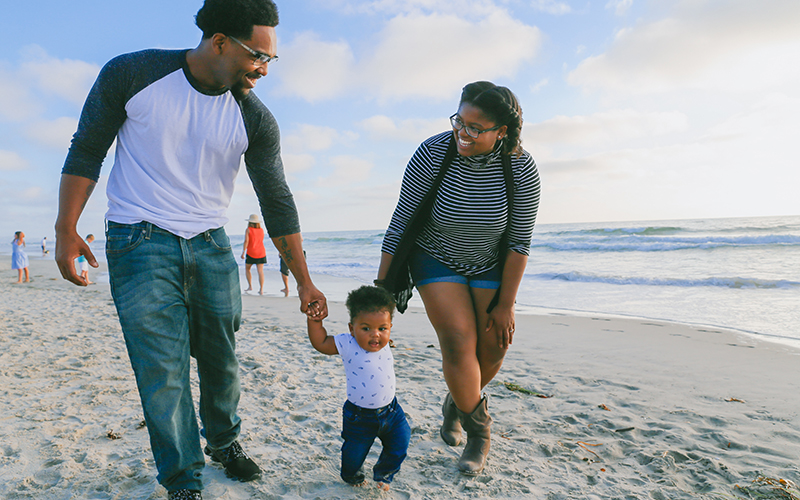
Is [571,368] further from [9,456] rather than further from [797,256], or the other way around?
[797,256]

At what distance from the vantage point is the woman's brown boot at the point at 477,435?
8.66 ft

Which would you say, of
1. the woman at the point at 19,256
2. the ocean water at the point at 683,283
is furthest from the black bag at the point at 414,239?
the woman at the point at 19,256

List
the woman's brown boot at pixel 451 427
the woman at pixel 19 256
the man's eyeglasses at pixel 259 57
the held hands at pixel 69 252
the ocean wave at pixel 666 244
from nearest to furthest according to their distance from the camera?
Result: the held hands at pixel 69 252 → the man's eyeglasses at pixel 259 57 → the woman's brown boot at pixel 451 427 → the woman at pixel 19 256 → the ocean wave at pixel 666 244

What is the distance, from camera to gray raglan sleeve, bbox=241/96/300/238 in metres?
2.23

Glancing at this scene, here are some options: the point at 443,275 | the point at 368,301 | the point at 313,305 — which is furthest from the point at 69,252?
the point at 443,275

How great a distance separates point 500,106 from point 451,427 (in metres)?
1.91

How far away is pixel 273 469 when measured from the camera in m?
2.57

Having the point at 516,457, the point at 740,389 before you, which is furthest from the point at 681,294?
the point at 516,457

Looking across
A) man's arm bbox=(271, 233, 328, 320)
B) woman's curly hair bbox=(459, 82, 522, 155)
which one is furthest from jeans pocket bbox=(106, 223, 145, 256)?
woman's curly hair bbox=(459, 82, 522, 155)

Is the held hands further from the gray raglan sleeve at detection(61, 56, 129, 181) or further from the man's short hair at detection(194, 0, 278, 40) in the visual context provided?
the man's short hair at detection(194, 0, 278, 40)

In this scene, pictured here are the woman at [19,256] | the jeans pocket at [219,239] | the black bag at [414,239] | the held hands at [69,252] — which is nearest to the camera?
the held hands at [69,252]

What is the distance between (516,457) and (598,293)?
865cm

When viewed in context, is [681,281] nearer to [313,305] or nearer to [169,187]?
[313,305]

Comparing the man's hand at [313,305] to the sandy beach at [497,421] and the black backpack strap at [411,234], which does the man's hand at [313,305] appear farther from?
the sandy beach at [497,421]
